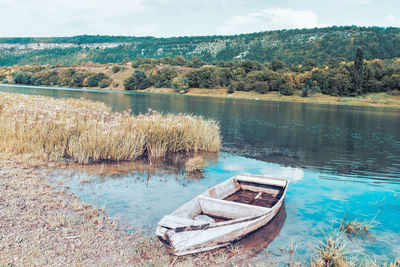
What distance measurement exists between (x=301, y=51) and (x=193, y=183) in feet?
512

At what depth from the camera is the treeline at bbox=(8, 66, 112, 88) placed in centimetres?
12206

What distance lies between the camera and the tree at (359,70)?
8450 centimetres

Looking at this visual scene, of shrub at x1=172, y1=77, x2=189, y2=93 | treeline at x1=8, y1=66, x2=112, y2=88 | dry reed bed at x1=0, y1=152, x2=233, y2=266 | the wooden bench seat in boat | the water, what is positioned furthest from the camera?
treeline at x1=8, y1=66, x2=112, y2=88

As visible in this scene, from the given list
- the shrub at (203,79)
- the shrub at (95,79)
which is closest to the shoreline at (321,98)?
the shrub at (203,79)

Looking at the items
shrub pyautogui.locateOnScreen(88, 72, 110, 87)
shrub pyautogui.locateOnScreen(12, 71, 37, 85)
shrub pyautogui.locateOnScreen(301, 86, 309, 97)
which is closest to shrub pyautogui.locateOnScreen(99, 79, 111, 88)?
shrub pyautogui.locateOnScreen(88, 72, 110, 87)

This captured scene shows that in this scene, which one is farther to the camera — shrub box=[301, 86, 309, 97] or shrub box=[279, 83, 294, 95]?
shrub box=[279, 83, 294, 95]

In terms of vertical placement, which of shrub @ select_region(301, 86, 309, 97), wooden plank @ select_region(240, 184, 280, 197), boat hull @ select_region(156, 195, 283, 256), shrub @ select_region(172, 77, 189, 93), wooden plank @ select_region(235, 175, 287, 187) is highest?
shrub @ select_region(172, 77, 189, 93)

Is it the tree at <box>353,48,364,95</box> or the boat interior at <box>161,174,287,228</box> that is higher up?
the tree at <box>353,48,364,95</box>

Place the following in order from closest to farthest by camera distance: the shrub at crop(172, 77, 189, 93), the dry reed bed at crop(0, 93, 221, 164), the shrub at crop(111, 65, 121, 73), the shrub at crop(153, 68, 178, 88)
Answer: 1. the dry reed bed at crop(0, 93, 221, 164)
2. the shrub at crop(172, 77, 189, 93)
3. the shrub at crop(153, 68, 178, 88)
4. the shrub at crop(111, 65, 121, 73)

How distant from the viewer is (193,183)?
11.5 metres

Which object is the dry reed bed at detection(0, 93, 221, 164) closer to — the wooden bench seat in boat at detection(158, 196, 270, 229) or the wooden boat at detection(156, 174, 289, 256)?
the wooden boat at detection(156, 174, 289, 256)

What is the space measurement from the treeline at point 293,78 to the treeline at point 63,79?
53.4ft

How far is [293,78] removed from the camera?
321 ft

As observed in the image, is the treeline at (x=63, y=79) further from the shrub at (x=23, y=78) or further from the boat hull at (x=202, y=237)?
the boat hull at (x=202, y=237)
